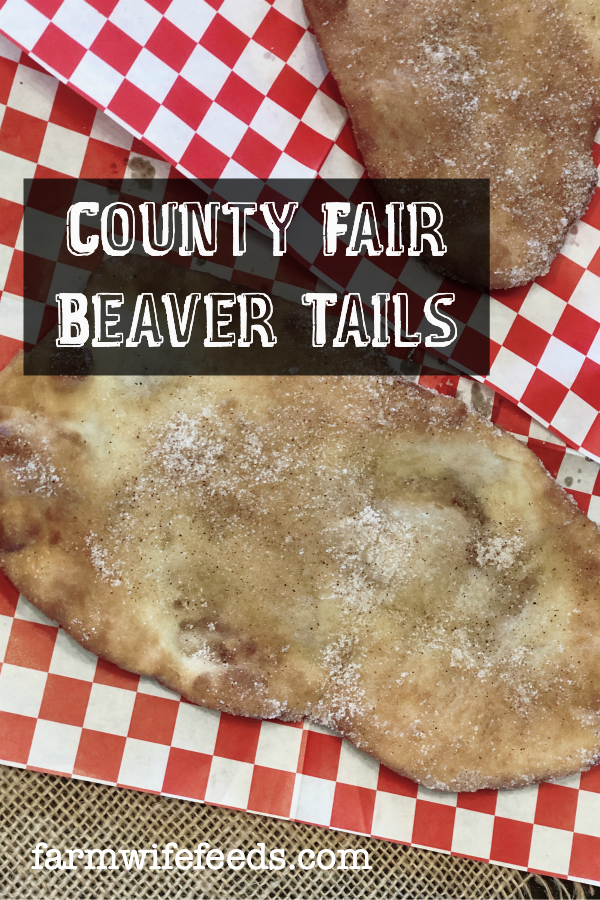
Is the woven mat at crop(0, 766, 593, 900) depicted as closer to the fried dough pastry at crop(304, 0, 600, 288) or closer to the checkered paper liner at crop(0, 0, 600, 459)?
the checkered paper liner at crop(0, 0, 600, 459)

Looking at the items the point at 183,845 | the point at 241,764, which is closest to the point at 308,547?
the point at 241,764

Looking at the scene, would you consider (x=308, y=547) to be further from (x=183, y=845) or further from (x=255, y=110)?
(x=255, y=110)

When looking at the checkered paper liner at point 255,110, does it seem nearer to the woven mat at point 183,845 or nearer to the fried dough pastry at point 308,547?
the fried dough pastry at point 308,547

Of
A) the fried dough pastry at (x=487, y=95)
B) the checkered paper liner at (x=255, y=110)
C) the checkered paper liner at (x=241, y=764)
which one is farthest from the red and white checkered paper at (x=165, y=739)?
the fried dough pastry at (x=487, y=95)

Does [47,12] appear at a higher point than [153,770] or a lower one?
higher

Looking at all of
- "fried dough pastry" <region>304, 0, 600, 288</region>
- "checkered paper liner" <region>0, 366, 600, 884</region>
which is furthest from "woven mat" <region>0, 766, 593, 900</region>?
"fried dough pastry" <region>304, 0, 600, 288</region>

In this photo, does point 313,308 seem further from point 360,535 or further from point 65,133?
point 65,133

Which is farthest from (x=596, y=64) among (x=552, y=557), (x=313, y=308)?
(x=552, y=557)
